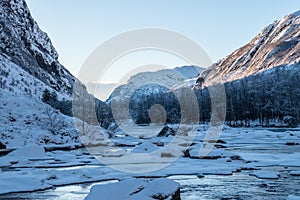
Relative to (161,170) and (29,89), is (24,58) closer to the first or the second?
(29,89)

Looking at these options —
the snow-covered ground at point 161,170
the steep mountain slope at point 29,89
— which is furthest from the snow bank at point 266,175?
the steep mountain slope at point 29,89

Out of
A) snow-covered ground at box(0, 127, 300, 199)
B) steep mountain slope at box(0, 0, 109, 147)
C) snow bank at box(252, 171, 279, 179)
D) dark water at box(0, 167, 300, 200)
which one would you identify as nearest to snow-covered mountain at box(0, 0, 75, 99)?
steep mountain slope at box(0, 0, 109, 147)

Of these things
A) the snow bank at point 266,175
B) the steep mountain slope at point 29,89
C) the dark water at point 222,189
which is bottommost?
the dark water at point 222,189

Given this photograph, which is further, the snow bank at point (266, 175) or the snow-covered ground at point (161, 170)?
the snow bank at point (266, 175)

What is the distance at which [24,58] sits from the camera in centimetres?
12938

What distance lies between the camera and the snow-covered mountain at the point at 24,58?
106m

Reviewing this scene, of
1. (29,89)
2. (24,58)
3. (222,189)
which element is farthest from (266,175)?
(24,58)

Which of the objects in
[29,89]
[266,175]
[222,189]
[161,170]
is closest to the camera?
[222,189]

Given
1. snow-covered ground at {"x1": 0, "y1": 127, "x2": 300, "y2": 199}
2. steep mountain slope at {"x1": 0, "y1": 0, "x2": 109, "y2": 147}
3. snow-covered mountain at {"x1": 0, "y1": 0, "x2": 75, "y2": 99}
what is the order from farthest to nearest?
snow-covered mountain at {"x1": 0, "y1": 0, "x2": 75, "y2": 99} < steep mountain slope at {"x1": 0, "y1": 0, "x2": 109, "y2": 147} < snow-covered ground at {"x1": 0, "y1": 127, "x2": 300, "y2": 199}

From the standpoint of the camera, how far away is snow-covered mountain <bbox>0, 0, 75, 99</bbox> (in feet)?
348

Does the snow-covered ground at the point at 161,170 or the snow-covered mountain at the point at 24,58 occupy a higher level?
the snow-covered mountain at the point at 24,58

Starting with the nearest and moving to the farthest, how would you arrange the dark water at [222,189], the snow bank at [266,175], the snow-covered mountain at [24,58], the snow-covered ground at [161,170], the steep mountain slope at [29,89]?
the dark water at [222,189] < the snow-covered ground at [161,170] < the snow bank at [266,175] < the steep mountain slope at [29,89] < the snow-covered mountain at [24,58]

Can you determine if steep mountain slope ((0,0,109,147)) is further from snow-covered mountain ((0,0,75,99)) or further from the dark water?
the dark water

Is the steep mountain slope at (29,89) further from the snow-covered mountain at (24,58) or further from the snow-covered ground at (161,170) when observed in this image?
the snow-covered ground at (161,170)
